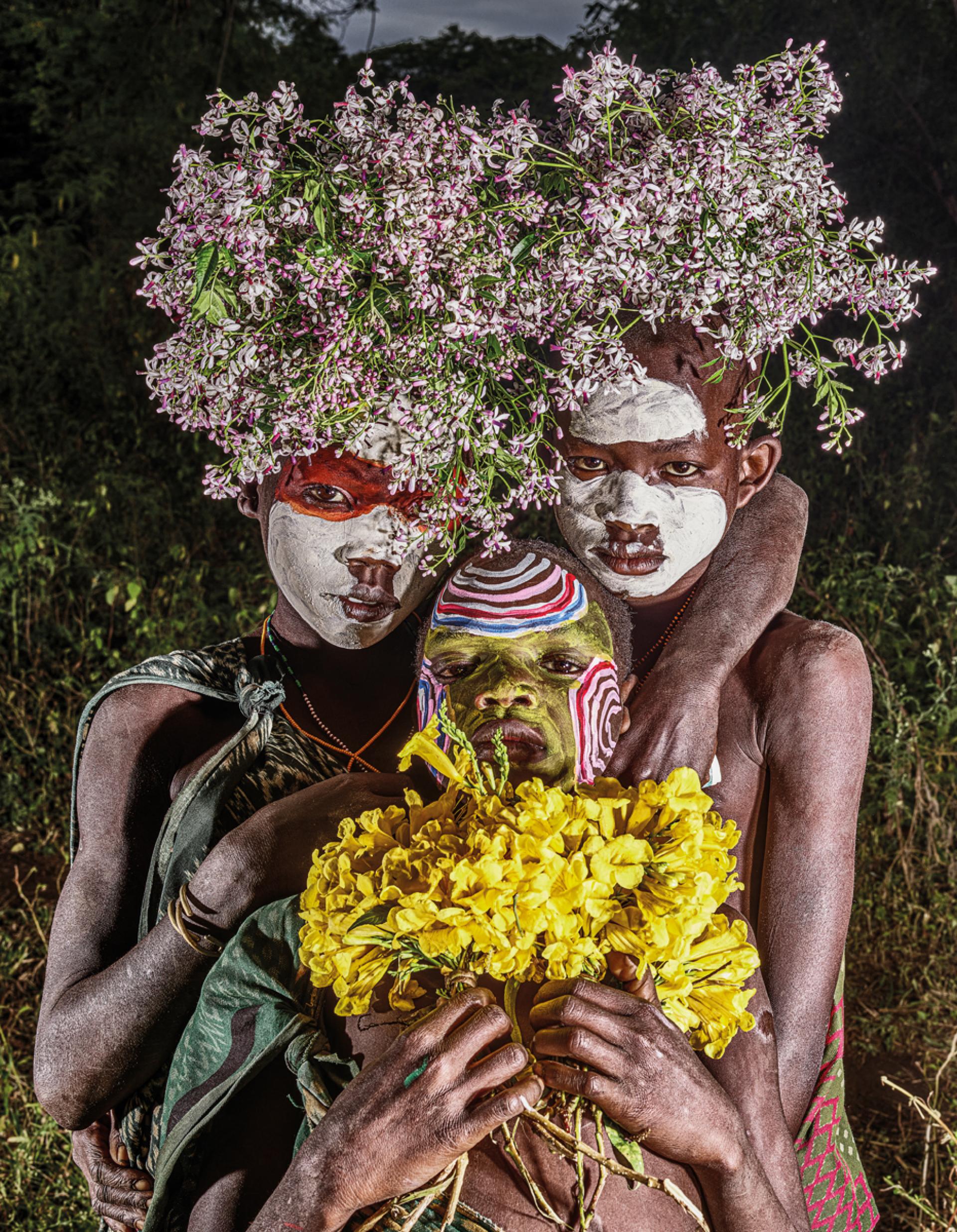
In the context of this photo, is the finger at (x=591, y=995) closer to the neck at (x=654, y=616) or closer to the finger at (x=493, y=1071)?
the finger at (x=493, y=1071)

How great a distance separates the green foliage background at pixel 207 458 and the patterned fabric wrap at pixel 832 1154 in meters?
1.01

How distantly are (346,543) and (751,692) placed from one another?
2.63 feet

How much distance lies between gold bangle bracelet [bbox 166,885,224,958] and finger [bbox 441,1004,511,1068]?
1.88 ft

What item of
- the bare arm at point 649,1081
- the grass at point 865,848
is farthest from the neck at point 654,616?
the grass at point 865,848

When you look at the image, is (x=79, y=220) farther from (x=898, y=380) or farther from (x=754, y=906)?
(x=754, y=906)

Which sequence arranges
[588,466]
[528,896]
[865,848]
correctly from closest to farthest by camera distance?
[528,896], [588,466], [865,848]

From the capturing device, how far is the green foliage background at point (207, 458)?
4.78 meters

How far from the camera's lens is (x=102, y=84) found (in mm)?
9359

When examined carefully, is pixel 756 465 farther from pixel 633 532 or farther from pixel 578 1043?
pixel 578 1043

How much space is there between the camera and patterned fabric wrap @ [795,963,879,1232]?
7.19 ft

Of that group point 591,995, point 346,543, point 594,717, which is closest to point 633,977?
point 591,995

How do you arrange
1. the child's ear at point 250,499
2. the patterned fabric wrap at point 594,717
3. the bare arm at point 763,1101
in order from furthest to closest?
the child's ear at point 250,499, the patterned fabric wrap at point 594,717, the bare arm at point 763,1101

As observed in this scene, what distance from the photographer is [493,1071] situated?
1.65 m

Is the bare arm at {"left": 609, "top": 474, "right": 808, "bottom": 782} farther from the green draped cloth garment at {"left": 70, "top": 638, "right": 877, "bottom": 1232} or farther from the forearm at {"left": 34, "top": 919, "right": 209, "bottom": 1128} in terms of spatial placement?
the forearm at {"left": 34, "top": 919, "right": 209, "bottom": 1128}
